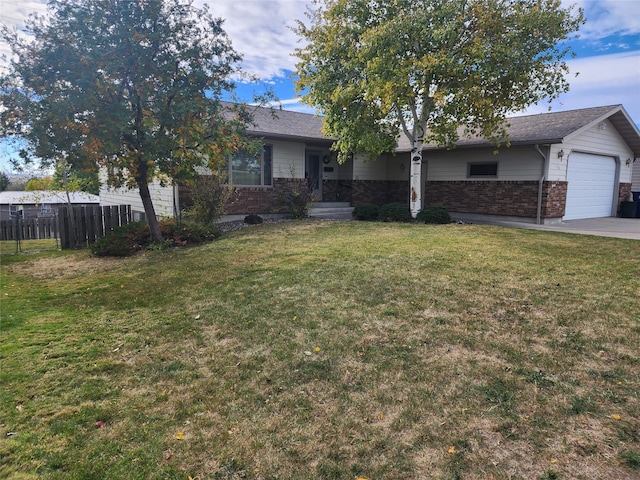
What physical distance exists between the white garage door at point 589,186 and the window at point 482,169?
96.3 inches

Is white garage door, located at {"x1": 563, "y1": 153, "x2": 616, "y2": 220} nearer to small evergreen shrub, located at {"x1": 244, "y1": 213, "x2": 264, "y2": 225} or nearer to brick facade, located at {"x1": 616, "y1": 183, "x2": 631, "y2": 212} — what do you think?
brick facade, located at {"x1": 616, "y1": 183, "x2": 631, "y2": 212}

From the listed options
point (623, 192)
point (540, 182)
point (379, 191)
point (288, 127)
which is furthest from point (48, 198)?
point (623, 192)

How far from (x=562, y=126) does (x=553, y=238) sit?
6187 mm

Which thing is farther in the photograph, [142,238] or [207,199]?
[207,199]

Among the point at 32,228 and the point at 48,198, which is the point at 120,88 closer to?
the point at 32,228

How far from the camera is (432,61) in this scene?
1079 cm

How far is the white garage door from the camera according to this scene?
14375 millimetres

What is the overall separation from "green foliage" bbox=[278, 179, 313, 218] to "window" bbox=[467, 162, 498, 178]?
6358 millimetres

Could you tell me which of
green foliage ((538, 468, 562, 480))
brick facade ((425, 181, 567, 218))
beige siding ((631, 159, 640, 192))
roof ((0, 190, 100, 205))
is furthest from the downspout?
roof ((0, 190, 100, 205))

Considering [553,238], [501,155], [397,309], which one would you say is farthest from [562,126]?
[397,309]

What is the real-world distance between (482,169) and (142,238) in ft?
39.7

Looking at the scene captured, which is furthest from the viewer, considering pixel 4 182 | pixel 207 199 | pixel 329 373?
pixel 4 182

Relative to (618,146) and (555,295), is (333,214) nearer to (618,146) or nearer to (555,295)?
(555,295)

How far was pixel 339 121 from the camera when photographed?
534 inches
